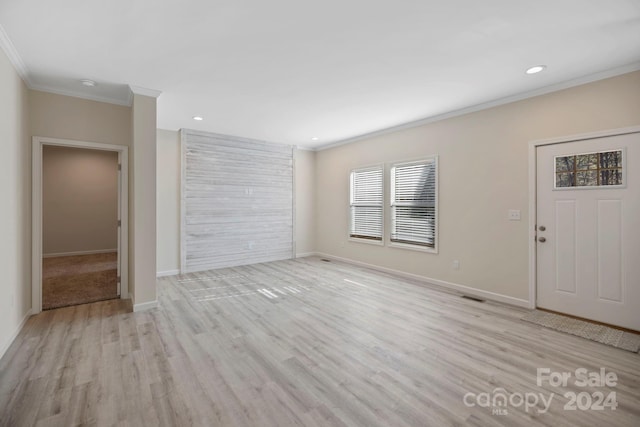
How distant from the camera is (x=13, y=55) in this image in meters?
2.72

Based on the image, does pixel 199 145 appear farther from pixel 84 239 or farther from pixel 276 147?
pixel 84 239

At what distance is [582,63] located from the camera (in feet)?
9.56

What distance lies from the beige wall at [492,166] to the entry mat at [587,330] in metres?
0.39

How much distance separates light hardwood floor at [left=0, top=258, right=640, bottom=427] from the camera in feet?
5.99

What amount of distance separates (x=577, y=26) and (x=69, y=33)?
13.8 ft

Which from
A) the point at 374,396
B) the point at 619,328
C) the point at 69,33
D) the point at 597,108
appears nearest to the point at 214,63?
the point at 69,33

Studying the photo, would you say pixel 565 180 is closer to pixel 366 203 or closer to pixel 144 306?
pixel 366 203

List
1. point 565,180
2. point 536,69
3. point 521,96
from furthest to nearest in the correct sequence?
1. point 521,96
2. point 565,180
3. point 536,69

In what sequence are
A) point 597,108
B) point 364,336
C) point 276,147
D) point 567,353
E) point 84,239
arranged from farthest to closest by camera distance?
point 84,239
point 276,147
point 597,108
point 364,336
point 567,353

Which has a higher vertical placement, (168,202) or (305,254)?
(168,202)

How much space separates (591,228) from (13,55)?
619 cm

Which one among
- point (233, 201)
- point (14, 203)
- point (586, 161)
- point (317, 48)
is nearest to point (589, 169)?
point (586, 161)

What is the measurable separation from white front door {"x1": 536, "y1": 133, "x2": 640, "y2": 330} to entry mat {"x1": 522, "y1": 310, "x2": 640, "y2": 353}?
0.12 metres

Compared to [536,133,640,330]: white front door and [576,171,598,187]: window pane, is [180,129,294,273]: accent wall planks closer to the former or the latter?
[536,133,640,330]: white front door
